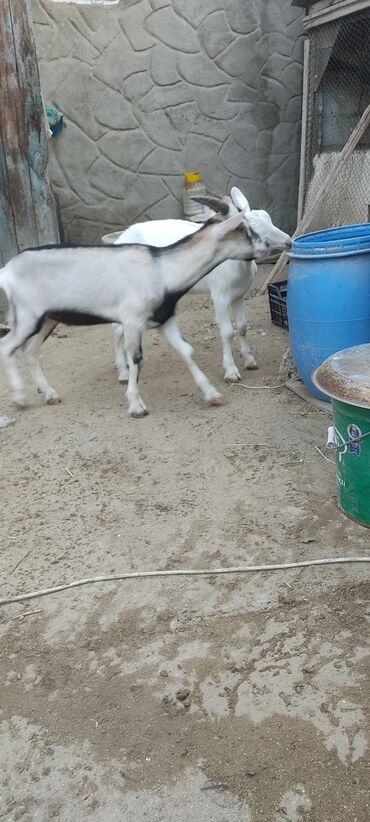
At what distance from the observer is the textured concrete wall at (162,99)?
7.71 m

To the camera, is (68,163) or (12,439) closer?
(12,439)

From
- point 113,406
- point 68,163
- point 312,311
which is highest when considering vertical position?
point 68,163

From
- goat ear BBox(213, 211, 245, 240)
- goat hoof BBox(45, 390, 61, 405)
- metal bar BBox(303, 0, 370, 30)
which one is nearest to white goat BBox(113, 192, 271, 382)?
goat ear BBox(213, 211, 245, 240)

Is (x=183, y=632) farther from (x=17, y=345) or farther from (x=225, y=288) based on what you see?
(x=225, y=288)

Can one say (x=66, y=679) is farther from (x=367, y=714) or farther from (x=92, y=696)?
(x=367, y=714)

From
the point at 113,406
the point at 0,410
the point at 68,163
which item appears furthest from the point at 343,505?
the point at 68,163

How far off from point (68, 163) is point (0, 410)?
4404mm

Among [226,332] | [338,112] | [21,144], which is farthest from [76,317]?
[338,112]

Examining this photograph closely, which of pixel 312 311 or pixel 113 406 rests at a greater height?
pixel 312 311

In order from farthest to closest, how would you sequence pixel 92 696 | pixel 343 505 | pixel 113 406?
pixel 113 406 → pixel 343 505 → pixel 92 696

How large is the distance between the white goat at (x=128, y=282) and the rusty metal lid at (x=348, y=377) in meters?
1.54

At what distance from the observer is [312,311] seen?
3.97 m

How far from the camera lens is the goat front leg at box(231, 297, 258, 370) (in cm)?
491

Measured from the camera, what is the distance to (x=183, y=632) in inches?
95.0
